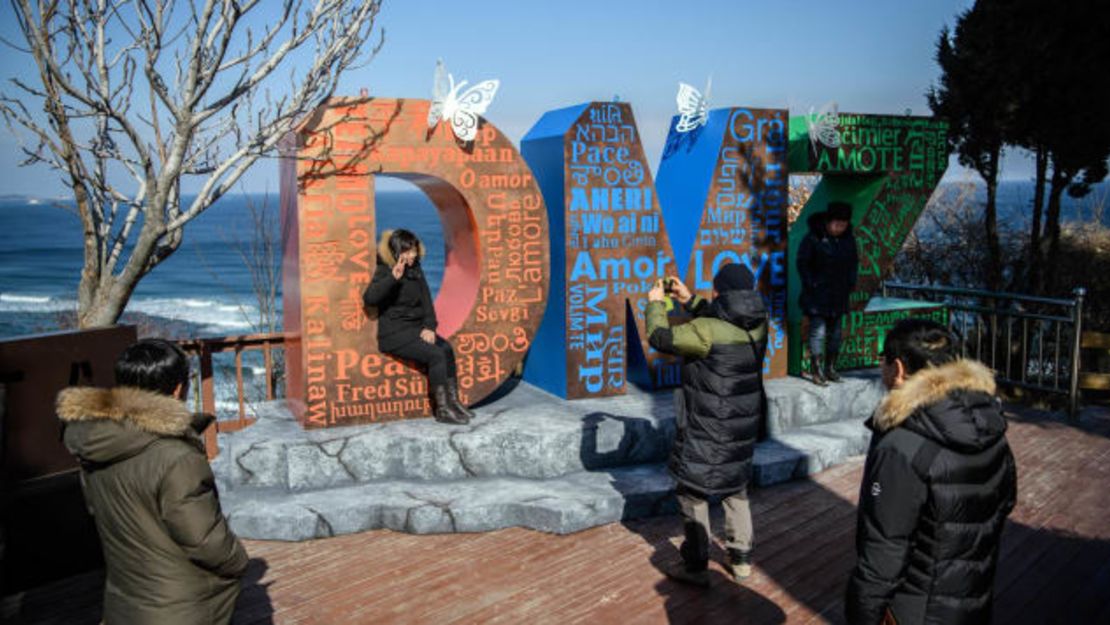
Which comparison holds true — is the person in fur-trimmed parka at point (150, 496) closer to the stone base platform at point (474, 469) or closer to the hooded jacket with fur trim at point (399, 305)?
the stone base platform at point (474, 469)

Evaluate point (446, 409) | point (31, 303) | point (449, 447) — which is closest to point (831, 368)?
point (446, 409)

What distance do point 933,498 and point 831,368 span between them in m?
5.83

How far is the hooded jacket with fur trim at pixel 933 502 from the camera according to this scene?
289 cm

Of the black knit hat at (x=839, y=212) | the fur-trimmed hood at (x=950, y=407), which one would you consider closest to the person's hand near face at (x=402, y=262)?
the black knit hat at (x=839, y=212)

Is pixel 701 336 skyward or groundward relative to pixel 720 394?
skyward

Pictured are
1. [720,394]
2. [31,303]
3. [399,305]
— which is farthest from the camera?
[31,303]

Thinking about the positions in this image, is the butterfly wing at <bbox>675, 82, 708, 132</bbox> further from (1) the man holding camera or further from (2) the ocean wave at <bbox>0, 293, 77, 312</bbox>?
(2) the ocean wave at <bbox>0, 293, 77, 312</bbox>

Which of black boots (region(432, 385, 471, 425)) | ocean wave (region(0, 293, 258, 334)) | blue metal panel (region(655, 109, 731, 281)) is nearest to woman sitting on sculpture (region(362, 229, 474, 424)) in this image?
black boots (region(432, 385, 471, 425))

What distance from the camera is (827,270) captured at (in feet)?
26.9

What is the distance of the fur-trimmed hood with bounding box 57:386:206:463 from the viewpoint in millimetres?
3021

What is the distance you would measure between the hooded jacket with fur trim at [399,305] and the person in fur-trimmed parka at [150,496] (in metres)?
Answer: 3.72

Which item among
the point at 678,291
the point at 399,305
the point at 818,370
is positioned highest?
the point at 678,291

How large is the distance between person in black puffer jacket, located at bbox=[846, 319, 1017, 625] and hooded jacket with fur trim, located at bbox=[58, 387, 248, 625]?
86.7 inches

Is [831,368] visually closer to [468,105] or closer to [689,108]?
[689,108]
